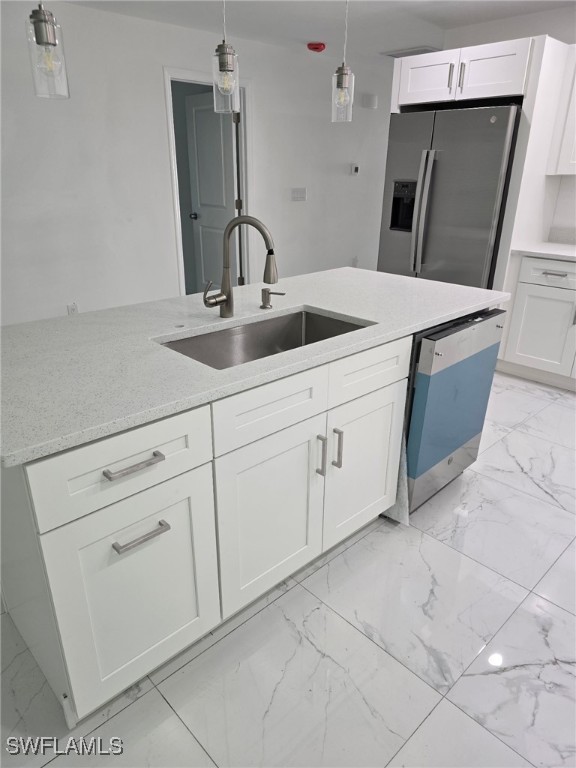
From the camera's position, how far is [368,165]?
571 cm

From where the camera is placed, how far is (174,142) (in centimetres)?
400

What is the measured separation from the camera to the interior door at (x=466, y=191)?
11.1 ft

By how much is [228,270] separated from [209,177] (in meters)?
3.59

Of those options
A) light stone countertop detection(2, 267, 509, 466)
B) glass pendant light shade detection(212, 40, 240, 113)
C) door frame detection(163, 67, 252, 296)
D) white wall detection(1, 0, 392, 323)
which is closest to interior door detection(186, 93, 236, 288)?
door frame detection(163, 67, 252, 296)

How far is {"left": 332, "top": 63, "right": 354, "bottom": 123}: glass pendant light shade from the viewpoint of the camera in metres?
1.80

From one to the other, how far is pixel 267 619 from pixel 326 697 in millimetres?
335

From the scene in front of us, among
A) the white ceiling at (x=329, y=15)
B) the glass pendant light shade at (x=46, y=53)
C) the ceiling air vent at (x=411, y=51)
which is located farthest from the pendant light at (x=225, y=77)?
the ceiling air vent at (x=411, y=51)

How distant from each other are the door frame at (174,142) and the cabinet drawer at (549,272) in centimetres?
246

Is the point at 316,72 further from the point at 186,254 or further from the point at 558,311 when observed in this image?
the point at 558,311

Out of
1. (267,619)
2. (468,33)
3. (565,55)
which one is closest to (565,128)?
(565,55)

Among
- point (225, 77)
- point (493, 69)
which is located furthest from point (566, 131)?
point (225, 77)

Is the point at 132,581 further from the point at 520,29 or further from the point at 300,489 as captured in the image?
the point at 520,29

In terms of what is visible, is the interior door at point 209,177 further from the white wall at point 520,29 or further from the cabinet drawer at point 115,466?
the cabinet drawer at point 115,466

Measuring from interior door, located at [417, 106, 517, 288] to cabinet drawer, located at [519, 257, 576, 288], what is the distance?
25 cm
